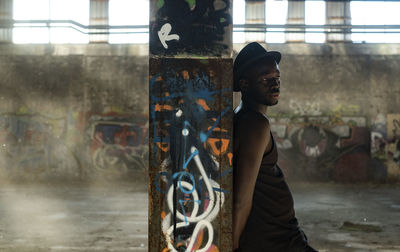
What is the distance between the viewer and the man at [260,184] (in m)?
2.29

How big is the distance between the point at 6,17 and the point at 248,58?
14.4 m

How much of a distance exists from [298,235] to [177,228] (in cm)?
73

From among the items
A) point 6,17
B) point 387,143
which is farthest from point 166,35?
point 6,17

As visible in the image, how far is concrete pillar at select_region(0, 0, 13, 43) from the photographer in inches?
558

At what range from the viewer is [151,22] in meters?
2.41

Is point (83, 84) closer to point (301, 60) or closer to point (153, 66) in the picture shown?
point (301, 60)

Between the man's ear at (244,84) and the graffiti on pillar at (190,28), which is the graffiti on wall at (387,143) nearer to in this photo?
the man's ear at (244,84)

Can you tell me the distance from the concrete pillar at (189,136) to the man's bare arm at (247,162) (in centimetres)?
5

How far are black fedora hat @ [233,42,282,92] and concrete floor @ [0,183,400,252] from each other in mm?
4160

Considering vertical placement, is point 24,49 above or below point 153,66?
above

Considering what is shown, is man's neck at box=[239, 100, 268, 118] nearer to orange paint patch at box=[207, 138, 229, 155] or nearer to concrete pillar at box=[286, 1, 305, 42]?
orange paint patch at box=[207, 138, 229, 155]

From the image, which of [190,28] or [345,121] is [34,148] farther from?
[190,28]

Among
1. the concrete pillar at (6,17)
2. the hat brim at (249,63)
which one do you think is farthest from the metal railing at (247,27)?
the hat brim at (249,63)

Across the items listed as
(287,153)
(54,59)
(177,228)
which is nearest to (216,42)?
(177,228)
